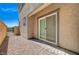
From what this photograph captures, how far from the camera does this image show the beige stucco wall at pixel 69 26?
15.7ft

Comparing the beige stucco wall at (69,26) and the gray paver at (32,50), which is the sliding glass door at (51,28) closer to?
the beige stucco wall at (69,26)

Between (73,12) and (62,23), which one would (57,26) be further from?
(73,12)

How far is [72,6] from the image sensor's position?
5.02 metres

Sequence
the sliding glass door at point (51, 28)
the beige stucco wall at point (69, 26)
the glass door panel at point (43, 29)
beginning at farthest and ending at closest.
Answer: the glass door panel at point (43, 29), the sliding glass door at point (51, 28), the beige stucco wall at point (69, 26)

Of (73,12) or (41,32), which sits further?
(41,32)

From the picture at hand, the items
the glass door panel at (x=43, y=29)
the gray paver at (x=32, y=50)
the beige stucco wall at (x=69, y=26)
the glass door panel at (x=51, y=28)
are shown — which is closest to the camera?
the beige stucco wall at (x=69, y=26)

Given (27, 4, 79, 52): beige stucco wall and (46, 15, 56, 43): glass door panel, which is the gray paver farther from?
(46, 15, 56, 43): glass door panel

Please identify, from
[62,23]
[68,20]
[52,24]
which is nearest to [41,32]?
[52,24]

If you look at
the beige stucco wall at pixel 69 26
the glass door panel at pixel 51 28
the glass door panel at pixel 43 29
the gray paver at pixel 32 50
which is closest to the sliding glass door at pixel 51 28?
the glass door panel at pixel 51 28

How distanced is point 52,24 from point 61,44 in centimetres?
174

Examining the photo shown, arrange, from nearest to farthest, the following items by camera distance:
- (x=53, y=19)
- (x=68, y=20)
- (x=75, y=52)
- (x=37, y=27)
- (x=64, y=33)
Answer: (x=75, y=52) < (x=68, y=20) < (x=64, y=33) < (x=53, y=19) < (x=37, y=27)

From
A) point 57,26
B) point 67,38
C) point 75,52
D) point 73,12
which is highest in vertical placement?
point 73,12

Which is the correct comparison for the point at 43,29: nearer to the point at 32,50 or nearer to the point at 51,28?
the point at 51,28

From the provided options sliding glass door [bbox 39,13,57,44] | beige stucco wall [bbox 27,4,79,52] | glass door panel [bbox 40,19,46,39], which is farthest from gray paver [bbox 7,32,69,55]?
glass door panel [bbox 40,19,46,39]
